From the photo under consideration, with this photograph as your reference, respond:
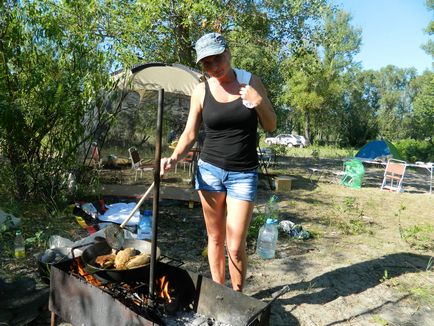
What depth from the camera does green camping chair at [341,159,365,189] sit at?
35.2 ft

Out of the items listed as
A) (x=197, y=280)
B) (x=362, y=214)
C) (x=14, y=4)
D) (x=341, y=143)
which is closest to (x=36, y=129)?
(x=14, y=4)

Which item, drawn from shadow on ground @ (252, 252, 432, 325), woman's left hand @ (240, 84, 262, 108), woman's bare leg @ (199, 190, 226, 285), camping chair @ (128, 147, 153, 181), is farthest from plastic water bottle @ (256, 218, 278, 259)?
camping chair @ (128, 147, 153, 181)

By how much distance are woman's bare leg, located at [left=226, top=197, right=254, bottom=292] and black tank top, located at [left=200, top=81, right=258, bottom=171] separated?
0.88ft

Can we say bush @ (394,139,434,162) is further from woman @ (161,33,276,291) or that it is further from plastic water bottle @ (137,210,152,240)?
woman @ (161,33,276,291)

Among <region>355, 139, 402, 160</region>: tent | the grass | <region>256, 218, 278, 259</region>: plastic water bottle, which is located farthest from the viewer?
<region>355, 139, 402, 160</region>: tent

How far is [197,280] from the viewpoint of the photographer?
253cm

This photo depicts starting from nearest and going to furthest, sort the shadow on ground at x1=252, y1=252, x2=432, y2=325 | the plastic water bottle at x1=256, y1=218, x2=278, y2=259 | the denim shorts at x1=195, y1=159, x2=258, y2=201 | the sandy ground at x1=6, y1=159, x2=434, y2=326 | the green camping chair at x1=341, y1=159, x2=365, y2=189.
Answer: the denim shorts at x1=195, y1=159, x2=258, y2=201 → the sandy ground at x1=6, y1=159, x2=434, y2=326 → the shadow on ground at x1=252, y1=252, x2=432, y2=325 → the plastic water bottle at x1=256, y1=218, x2=278, y2=259 → the green camping chair at x1=341, y1=159, x2=365, y2=189

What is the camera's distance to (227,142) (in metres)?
2.60

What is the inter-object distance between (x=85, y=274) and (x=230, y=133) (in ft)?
4.47

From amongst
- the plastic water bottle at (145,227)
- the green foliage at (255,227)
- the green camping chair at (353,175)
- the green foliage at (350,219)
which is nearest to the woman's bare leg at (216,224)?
the plastic water bottle at (145,227)

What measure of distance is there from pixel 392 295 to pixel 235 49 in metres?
9.44

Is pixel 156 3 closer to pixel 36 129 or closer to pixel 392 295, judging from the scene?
pixel 36 129

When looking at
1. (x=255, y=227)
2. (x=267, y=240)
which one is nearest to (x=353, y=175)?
(x=255, y=227)

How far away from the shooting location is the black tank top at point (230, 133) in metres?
2.50
